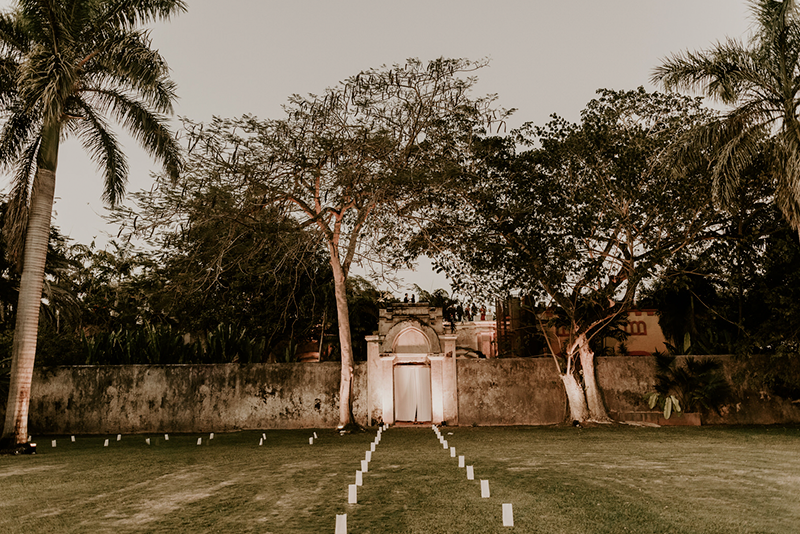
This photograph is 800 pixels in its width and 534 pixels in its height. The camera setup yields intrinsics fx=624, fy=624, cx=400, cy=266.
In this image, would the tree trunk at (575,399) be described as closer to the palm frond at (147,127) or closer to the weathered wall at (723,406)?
the weathered wall at (723,406)

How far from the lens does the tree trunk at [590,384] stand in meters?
17.1

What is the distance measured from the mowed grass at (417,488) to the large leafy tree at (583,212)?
484 centimetres

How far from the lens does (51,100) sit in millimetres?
10930

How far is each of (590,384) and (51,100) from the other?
47.0 feet

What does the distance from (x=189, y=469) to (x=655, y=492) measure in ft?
21.7

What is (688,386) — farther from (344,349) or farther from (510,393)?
(344,349)

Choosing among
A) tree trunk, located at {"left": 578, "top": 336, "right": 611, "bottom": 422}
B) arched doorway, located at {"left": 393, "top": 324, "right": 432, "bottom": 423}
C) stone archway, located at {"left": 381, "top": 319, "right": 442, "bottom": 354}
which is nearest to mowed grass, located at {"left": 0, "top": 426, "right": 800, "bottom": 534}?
tree trunk, located at {"left": 578, "top": 336, "right": 611, "bottom": 422}

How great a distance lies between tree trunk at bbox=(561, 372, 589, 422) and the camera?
667 inches

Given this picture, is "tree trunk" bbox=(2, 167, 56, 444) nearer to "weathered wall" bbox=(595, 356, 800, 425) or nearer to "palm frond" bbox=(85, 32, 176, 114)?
"palm frond" bbox=(85, 32, 176, 114)

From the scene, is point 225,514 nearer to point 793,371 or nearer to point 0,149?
point 0,149

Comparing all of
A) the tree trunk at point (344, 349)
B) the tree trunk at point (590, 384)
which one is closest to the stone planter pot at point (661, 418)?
the tree trunk at point (590, 384)

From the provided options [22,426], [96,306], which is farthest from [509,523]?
[96,306]

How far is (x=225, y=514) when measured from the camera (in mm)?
6242

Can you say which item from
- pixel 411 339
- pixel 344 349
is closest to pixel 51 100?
pixel 344 349
